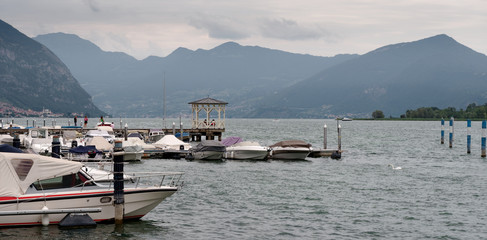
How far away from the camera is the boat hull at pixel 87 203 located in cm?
2644

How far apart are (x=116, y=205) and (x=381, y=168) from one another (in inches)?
1513

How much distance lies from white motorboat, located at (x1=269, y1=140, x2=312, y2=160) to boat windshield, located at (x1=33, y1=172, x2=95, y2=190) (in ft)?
126

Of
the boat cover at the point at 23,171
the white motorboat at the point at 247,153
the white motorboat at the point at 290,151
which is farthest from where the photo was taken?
the white motorboat at the point at 290,151

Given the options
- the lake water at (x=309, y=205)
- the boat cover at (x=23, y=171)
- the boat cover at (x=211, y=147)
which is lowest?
the lake water at (x=309, y=205)

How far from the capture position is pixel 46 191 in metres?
27.1

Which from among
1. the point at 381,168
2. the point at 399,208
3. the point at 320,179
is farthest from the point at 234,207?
the point at 381,168

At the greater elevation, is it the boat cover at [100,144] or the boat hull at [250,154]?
the boat cover at [100,144]

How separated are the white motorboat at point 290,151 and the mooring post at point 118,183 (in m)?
38.3

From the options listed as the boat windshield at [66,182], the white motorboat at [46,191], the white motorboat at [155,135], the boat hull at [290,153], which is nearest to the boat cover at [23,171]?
the white motorboat at [46,191]

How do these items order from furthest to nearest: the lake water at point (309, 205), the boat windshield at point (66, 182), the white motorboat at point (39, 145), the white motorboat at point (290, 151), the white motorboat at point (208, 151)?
the white motorboat at point (290, 151), the white motorboat at point (208, 151), the white motorboat at point (39, 145), the lake water at point (309, 205), the boat windshield at point (66, 182)

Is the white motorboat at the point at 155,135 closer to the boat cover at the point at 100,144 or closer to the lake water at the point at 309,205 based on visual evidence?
the boat cover at the point at 100,144

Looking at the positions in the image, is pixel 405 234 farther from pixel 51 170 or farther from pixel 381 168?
pixel 381 168

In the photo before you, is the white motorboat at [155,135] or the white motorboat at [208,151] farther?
the white motorboat at [155,135]

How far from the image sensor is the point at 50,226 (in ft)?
89.0
